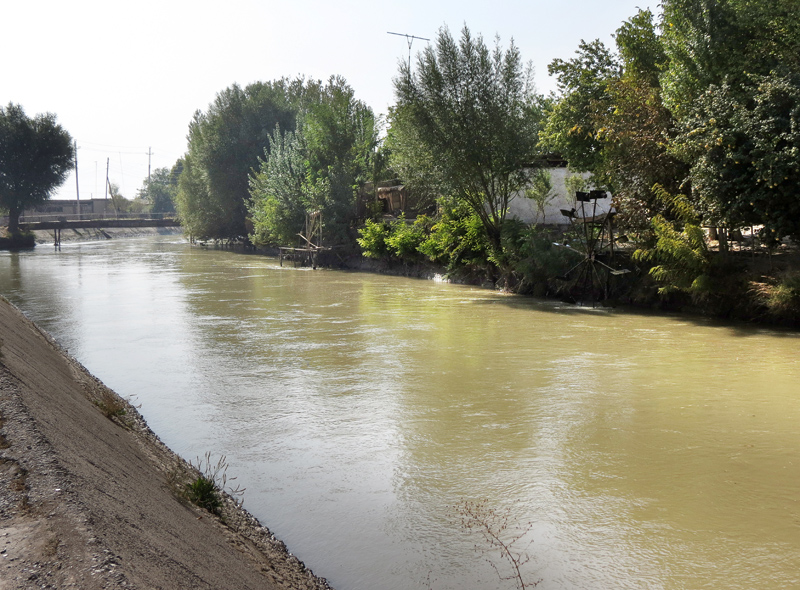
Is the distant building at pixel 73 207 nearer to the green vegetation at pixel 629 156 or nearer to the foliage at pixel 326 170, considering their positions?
the foliage at pixel 326 170

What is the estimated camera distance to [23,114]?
2621 inches

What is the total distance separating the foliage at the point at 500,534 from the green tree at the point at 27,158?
228ft

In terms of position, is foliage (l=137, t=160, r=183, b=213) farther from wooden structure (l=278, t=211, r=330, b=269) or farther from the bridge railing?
wooden structure (l=278, t=211, r=330, b=269)

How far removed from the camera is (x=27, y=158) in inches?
2569

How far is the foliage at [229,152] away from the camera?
190 feet

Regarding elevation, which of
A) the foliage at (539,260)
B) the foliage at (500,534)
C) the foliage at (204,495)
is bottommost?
the foliage at (500,534)

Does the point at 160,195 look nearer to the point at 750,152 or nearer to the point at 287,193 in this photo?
the point at 287,193

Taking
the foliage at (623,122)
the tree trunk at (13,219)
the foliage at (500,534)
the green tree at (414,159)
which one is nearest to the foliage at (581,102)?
the foliage at (623,122)

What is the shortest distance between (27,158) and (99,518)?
234 feet

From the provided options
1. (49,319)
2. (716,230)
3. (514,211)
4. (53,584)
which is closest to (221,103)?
(514,211)

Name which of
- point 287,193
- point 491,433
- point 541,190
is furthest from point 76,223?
point 491,433

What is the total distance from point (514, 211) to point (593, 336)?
50.2 feet

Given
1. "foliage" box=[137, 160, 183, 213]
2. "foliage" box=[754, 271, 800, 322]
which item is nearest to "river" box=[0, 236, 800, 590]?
→ "foliage" box=[754, 271, 800, 322]

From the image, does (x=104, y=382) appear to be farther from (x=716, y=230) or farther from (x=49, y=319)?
(x=716, y=230)
